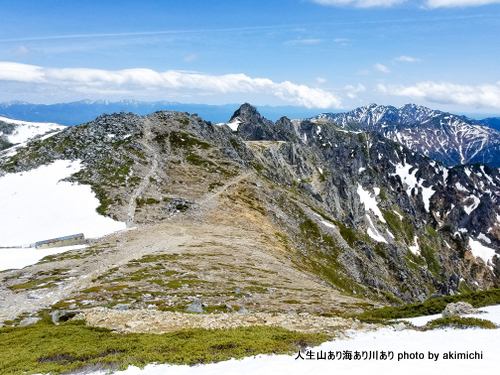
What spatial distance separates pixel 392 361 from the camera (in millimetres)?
16031

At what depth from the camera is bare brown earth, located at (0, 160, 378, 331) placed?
3150 cm

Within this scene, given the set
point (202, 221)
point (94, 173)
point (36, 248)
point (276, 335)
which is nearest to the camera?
point (276, 335)

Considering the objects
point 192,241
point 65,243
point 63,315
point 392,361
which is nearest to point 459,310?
point 392,361

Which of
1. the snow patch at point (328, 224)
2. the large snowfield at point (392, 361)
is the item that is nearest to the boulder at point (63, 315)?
the large snowfield at point (392, 361)

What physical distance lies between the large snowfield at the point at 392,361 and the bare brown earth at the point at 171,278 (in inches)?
286

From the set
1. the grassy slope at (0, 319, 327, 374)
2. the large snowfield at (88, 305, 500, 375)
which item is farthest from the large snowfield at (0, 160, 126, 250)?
the large snowfield at (88, 305, 500, 375)

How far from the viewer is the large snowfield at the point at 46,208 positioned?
64.0 m

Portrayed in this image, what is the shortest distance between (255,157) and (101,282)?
4849 inches

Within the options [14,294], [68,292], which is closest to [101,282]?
[68,292]

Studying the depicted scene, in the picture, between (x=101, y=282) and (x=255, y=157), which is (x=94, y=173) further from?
(x=255, y=157)

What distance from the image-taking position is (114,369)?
55.0ft

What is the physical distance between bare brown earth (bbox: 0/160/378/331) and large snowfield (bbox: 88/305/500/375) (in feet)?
23.9

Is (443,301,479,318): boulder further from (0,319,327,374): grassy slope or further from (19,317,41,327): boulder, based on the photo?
(19,317,41,327): boulder

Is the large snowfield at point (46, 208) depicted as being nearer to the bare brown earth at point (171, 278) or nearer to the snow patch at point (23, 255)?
the snow patch at point (23, 255)
